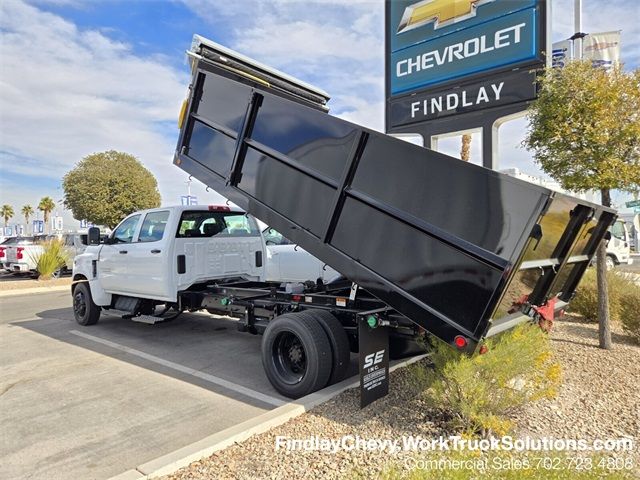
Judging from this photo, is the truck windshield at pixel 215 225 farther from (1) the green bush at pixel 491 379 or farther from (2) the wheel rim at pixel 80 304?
(1) the green bush at pixel 491 379

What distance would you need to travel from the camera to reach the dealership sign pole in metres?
6.63

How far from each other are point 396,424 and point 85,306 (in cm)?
702

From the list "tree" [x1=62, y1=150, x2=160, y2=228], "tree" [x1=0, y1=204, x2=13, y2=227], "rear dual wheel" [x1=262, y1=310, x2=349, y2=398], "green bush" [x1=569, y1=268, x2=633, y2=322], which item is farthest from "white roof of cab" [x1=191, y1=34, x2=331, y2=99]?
"tree" [x1=0, y1=204, x2=13, y2=227]

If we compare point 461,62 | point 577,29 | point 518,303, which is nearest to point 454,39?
point 461,62

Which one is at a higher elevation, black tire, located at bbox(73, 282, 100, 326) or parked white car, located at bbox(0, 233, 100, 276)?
parked white car, located at bbox(0, 233, 100, 276)

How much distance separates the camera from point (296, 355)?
15.9 feet

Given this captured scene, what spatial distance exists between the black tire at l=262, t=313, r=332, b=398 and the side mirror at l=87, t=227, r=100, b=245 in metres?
4.39

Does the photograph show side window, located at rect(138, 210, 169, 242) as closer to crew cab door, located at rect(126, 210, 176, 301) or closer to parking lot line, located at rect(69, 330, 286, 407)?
crew cab door, located at rect(126, 210, 176, 301)

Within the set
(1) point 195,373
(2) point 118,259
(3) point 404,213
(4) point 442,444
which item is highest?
(3) point 404,213

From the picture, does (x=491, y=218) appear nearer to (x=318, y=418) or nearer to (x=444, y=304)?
(x=444, y=304)

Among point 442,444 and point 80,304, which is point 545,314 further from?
point 80,304

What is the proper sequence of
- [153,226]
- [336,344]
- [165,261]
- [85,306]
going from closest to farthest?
[336,344] → [165,261] → [153,226] → [85,306]

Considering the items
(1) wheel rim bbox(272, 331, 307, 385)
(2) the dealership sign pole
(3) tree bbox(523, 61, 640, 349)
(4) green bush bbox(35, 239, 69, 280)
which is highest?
(2) the dealership sign pole

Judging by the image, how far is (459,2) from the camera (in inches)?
287
